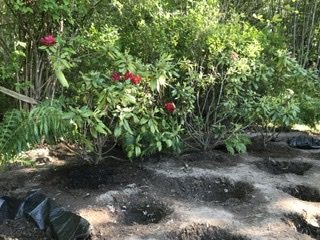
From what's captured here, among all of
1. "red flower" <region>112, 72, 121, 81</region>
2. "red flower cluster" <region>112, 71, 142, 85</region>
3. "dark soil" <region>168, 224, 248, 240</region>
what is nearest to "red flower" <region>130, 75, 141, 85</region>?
"red flower cluster" <region>112, 71, 142, 85</region>

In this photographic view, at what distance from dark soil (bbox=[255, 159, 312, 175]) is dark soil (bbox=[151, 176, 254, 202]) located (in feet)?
2.45

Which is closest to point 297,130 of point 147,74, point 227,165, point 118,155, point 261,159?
point 261,159

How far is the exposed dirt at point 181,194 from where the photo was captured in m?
4.01

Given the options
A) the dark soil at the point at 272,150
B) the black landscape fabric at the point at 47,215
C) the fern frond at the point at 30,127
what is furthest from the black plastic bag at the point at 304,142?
the black landscape fabric at the point at 47,215

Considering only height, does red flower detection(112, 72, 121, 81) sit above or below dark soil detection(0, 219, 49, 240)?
above

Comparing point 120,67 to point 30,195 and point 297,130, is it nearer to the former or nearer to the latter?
point 30,195

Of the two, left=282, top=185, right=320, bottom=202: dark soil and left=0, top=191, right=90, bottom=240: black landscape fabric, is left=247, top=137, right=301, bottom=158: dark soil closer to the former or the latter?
left=282, top=185, right=320, bottom=202: dark soil

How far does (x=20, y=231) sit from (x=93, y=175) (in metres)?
1.18

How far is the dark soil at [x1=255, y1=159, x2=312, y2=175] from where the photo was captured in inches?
224

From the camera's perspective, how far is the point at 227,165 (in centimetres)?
561

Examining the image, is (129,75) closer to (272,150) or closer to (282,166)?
(282,166)

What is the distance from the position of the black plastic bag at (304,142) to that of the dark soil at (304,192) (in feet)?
5.96

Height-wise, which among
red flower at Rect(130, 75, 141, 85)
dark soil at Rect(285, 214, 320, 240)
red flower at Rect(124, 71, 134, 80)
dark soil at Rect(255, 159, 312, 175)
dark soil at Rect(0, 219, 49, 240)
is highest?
red flower at Rect(124, 71, 134, 80)

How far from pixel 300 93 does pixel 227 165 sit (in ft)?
5.27
